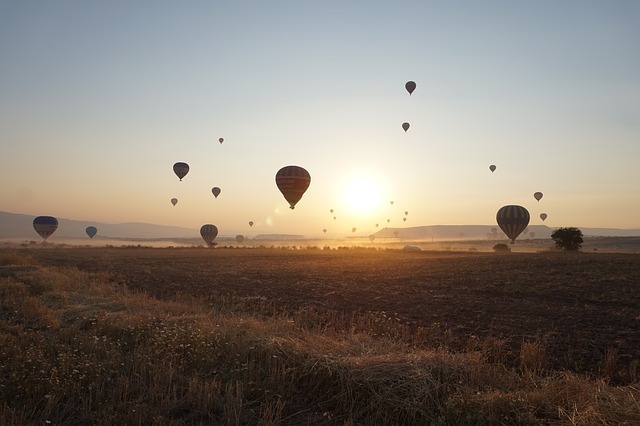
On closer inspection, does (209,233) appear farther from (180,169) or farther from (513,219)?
(513,219)

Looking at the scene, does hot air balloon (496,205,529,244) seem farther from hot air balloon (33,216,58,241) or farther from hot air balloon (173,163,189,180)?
hot air balloon (33,216,58,241)

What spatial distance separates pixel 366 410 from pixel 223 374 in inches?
107

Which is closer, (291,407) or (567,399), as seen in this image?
(567,399)

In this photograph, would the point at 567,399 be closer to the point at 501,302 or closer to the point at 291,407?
the point at 291,407

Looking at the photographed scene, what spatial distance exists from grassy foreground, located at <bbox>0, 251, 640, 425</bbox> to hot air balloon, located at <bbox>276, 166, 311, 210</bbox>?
4520cm

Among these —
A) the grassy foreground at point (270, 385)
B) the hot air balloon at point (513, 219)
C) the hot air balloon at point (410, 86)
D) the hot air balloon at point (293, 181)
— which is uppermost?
the hot air balloon at point (410, 86)

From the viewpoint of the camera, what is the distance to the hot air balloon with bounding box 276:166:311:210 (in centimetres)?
5547

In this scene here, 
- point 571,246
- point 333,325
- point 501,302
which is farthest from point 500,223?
point 333,325

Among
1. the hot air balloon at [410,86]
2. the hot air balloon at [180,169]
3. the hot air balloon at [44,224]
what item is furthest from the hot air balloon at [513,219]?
the hot air balloon at [44,224]

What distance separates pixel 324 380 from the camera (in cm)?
785

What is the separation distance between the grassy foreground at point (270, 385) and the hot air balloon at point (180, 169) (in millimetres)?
69224

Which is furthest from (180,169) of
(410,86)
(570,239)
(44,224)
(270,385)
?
(270,385)

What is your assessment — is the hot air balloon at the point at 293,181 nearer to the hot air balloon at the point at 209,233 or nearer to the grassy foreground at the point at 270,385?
the grassy foreground at the point at 270,385

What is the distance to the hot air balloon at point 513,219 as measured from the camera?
74.6 metres
